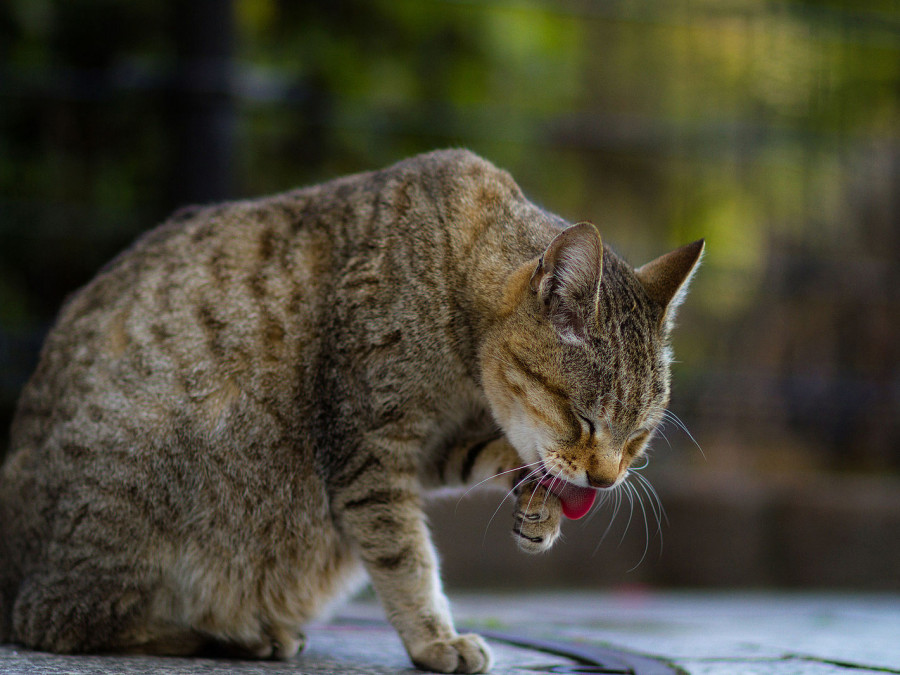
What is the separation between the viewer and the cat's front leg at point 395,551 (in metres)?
2.45

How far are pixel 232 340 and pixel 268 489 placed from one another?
383mm

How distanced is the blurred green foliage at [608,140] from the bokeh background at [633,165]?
0.01 meters

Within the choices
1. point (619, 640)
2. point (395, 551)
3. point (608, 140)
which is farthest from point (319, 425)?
point (608, 140)

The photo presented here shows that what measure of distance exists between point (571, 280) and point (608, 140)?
8.94ft

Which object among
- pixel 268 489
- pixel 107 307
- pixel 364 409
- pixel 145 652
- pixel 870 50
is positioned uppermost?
pixel 870 50

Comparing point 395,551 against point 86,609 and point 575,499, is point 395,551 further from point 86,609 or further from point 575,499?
point 86,609

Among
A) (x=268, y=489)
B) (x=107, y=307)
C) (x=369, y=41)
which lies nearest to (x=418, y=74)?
(x=369, y=41)

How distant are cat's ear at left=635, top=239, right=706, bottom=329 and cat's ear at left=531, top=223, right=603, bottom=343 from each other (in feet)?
0.89

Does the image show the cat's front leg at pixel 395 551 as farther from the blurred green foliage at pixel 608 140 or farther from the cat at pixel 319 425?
the blurred green foliage at pixel 608 140

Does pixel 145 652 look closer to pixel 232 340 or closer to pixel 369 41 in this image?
pixel 232 340

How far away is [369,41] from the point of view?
16.1 feet

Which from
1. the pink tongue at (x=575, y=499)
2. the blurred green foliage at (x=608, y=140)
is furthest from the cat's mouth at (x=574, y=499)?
the blurred green foliage at (x=608, y=140)

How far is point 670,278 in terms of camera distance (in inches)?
106

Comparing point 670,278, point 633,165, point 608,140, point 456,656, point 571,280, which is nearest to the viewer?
point 456,656
